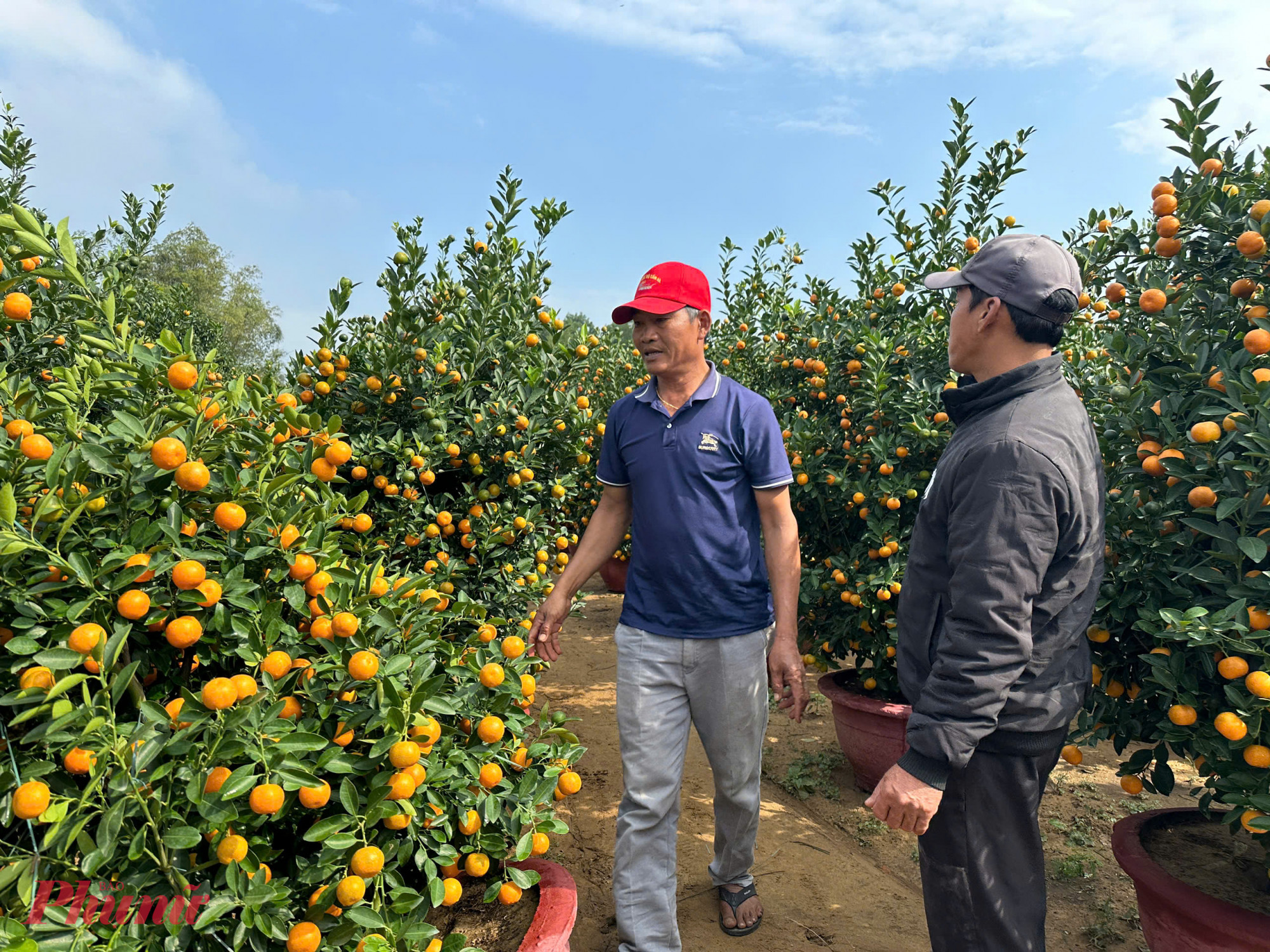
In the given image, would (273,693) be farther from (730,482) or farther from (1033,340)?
(1033,340)

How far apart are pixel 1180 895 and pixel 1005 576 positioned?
1.43 meters

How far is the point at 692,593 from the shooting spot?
2590mm

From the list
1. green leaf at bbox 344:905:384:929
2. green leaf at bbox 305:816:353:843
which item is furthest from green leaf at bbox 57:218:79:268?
green leaf at bbox 344:905:384:929

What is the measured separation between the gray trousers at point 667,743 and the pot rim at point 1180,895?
4.06 feet

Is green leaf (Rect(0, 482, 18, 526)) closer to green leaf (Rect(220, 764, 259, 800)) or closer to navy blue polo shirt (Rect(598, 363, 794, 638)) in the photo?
green leaf (Rect(220, 764, 259, 800))

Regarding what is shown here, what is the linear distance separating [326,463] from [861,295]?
3.68 m

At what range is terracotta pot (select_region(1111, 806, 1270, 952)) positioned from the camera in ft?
6.89

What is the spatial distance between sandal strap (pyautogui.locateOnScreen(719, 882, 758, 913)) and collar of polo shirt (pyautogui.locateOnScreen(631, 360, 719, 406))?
1902 mm

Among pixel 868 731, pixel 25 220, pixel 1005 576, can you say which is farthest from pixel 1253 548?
pixel 25 220

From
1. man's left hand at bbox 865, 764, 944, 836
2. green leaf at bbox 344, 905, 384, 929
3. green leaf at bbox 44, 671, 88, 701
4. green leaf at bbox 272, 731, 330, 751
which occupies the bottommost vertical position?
green leaf at bbox 344, 905, 384, 929

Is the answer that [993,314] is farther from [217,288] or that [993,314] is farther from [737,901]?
[217,288]

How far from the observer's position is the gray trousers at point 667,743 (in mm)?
2473

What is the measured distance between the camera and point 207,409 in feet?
5.12

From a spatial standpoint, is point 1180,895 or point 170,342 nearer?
point 170,342
